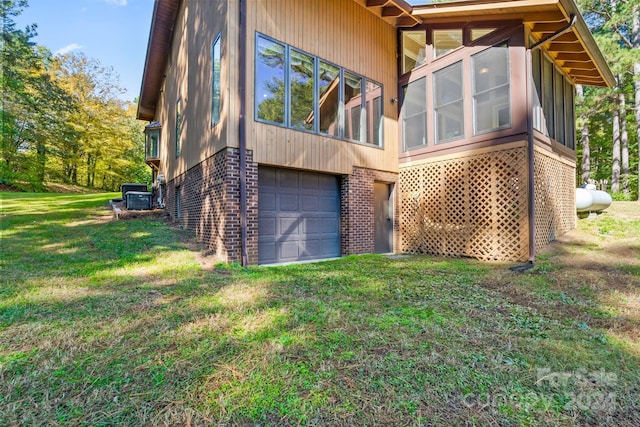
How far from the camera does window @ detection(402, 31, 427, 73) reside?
8.22 meters

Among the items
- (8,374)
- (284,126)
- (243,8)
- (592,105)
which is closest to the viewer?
(8,374)

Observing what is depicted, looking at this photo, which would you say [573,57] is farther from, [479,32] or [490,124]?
[490,124]

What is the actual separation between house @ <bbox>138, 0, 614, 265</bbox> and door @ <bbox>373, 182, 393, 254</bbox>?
5 centimetres

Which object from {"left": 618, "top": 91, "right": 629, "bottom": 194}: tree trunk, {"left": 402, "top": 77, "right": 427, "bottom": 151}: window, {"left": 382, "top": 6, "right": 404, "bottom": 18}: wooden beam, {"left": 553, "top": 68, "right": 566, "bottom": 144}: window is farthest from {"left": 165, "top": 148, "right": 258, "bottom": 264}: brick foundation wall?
{"left": 618, "top": 91, "right": 629, "bottom": 194}: tree trunk

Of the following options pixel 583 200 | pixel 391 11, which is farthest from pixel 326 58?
pixel 583 200

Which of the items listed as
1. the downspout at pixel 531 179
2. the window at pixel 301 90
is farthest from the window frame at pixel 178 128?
the downspout at pixel 531 179

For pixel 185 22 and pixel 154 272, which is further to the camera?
pixel 185 22

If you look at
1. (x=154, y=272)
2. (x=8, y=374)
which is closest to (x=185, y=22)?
(x=154, y=272)

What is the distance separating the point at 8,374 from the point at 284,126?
5.41 metres

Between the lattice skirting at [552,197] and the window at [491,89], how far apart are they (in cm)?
111

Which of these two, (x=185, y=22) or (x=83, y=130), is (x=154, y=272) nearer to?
(x=185, y=22)

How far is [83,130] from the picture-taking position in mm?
21328

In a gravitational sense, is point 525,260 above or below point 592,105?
below

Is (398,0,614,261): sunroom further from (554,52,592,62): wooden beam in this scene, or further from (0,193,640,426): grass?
(0,193,640,426): grass
